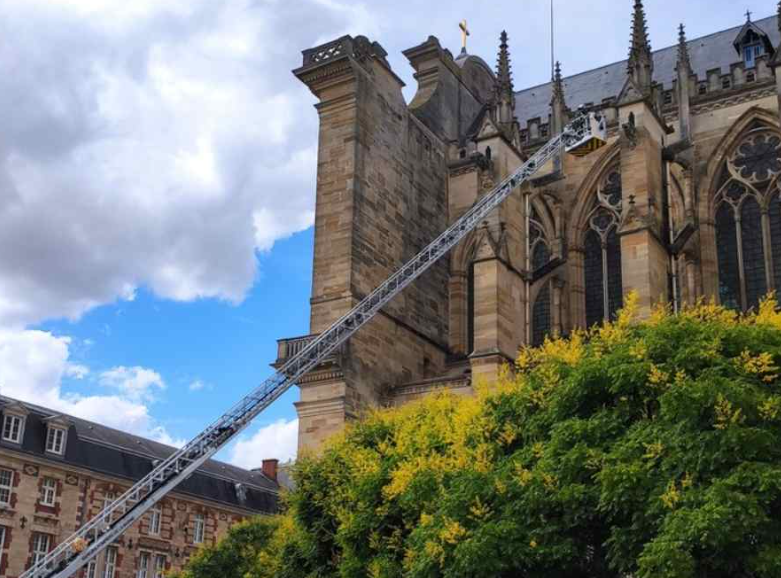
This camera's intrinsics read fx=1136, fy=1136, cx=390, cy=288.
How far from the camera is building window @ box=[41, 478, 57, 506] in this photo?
123 feet

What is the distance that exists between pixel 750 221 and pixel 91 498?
77.9 ft

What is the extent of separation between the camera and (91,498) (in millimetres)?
38938

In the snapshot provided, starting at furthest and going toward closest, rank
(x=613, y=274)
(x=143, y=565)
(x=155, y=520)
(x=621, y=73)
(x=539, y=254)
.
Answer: (x=155, y=520), (x=143, y=565), (x=621, y=73), (x=539, y=254), (x=613, y=274)

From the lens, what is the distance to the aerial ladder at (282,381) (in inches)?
853

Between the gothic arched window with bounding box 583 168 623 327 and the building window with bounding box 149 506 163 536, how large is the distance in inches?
776

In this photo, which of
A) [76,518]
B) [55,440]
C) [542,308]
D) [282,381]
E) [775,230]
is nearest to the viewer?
[282,381]

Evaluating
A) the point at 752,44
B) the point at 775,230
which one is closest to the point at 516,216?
the point at 775,230

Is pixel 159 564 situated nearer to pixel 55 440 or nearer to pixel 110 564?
pixel 110 564

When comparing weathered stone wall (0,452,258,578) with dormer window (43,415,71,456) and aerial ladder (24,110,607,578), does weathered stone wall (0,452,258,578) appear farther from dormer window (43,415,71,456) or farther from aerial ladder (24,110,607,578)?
aerial ladder (24,110,607,578)

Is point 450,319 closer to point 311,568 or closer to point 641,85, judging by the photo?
point 641,85

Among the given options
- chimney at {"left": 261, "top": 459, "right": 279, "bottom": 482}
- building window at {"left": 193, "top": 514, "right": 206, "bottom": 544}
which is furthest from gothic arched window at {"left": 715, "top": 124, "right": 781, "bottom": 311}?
chimney at {"left": 261, "top": 459, "right": 279, "bottom": 482}

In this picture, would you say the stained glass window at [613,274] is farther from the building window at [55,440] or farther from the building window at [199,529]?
the building window at [199,529]

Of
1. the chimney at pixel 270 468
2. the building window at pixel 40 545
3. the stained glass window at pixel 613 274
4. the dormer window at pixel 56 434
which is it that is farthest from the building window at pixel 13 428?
the stained glass window at pixel 613 274

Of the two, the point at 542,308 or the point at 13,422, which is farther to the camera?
the point at 13,422
